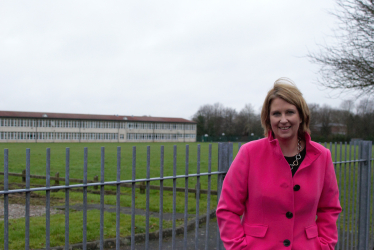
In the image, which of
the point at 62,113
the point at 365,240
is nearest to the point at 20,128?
the point at 62,113

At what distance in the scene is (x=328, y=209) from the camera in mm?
2270

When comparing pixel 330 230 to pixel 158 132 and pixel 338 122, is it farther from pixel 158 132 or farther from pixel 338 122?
pixel 158 132

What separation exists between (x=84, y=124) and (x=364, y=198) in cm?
7795

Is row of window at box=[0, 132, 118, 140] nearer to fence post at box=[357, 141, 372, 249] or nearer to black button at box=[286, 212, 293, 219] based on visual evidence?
fence post at box=[357, 141, 372, 249]

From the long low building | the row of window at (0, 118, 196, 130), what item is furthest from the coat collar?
the row of window at (0, 118, 196, 130)

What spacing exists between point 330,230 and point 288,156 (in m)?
0.58

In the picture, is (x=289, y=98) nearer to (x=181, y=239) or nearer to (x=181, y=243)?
(x=181, y=243)

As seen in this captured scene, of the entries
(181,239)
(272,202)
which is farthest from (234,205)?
(181,239)

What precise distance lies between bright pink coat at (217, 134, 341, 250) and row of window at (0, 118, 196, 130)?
60.3 meters

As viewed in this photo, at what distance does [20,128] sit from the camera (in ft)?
190

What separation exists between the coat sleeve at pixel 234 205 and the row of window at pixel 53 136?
56648mm

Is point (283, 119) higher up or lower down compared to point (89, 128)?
higher up

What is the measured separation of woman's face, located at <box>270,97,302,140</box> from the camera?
211 cm

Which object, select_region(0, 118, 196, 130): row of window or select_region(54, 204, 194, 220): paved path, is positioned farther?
select_region(0, 118, 196, 130): row of window
